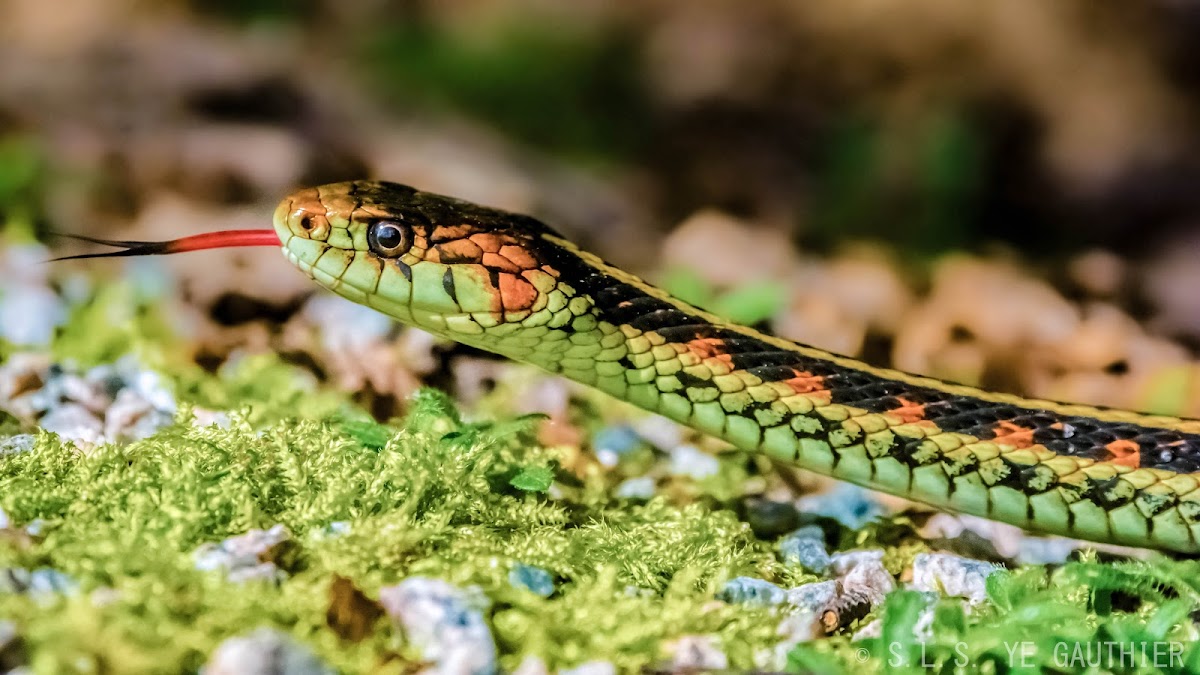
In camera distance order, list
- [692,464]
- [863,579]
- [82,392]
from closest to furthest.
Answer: [863,579] → [82,392] → [692,464]

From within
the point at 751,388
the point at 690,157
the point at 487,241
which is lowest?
the point at 751,388

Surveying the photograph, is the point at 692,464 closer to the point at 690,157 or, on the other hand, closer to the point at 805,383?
the point at 805,383

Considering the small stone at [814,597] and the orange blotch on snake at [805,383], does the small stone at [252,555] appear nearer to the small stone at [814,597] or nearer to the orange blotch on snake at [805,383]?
the small stone at [814,597]

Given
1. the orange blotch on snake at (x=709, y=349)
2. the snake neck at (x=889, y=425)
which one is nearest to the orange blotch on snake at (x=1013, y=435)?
the snake neck at (x=889, y=425)

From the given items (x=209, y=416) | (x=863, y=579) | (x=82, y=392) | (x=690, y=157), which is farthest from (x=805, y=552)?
(x=690, y=157)

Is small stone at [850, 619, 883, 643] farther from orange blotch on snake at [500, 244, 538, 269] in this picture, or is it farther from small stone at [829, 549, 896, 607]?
orange blotch on snake at [500, 244, 538, 269]

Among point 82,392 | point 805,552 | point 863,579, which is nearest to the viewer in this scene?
point 863,579
